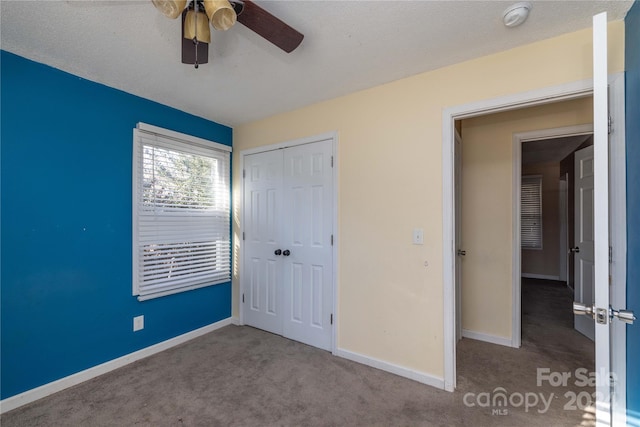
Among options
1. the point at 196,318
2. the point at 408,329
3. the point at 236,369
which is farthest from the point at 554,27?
the point at 196,318

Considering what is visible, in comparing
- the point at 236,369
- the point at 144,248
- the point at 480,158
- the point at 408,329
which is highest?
the point at 480,158

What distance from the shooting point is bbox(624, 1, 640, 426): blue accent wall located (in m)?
1.37

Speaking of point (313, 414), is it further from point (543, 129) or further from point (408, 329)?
point (543, 129)

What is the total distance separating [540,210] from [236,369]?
22.0 ft

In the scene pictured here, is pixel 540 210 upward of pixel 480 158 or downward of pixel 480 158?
downward

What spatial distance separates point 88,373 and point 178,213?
1.51 metres

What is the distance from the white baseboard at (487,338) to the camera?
2.80 meters

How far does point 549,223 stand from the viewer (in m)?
5.89

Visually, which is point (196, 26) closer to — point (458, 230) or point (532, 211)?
point (458, 230)

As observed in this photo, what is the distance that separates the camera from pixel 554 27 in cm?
167

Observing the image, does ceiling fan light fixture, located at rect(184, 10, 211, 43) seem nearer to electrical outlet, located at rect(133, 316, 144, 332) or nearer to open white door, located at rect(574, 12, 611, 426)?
open white door, located at rect(574, 12, 611, 426)

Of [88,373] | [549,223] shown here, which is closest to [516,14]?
[88,373]

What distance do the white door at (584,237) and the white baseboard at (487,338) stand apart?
35.7 inches

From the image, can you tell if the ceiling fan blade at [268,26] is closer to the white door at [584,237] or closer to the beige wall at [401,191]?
the beige wall at [401,191]
